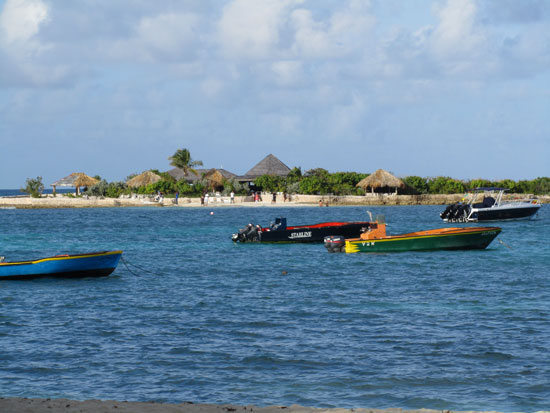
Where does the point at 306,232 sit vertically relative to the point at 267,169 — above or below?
below

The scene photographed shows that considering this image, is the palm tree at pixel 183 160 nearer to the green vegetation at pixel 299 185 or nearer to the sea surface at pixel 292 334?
the green vegetation at pixel 299 185

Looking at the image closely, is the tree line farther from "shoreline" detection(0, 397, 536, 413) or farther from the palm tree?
"shoreline" detection(0, 397, 536, 413)

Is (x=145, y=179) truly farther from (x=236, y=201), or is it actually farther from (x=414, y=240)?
(x=414, y=240)

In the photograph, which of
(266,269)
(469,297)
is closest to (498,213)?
(266,269)

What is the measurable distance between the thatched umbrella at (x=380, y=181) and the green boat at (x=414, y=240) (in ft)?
211

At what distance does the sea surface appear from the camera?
12.7 m

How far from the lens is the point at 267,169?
113 m

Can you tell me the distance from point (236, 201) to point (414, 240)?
2529 inches

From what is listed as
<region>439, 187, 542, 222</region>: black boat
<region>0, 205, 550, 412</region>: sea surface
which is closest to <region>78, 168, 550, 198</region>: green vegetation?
<region>439, 187, 542, 222</region>: black boat

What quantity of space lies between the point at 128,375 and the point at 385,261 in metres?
22.9

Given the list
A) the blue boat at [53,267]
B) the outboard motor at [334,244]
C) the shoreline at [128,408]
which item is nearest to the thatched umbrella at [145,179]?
the outboard motor at [334,244]

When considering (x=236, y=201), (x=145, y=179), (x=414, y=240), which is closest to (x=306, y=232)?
(x=414, y=240)

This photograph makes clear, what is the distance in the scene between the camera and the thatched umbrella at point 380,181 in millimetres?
103562

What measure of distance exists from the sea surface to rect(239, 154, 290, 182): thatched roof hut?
252ft
